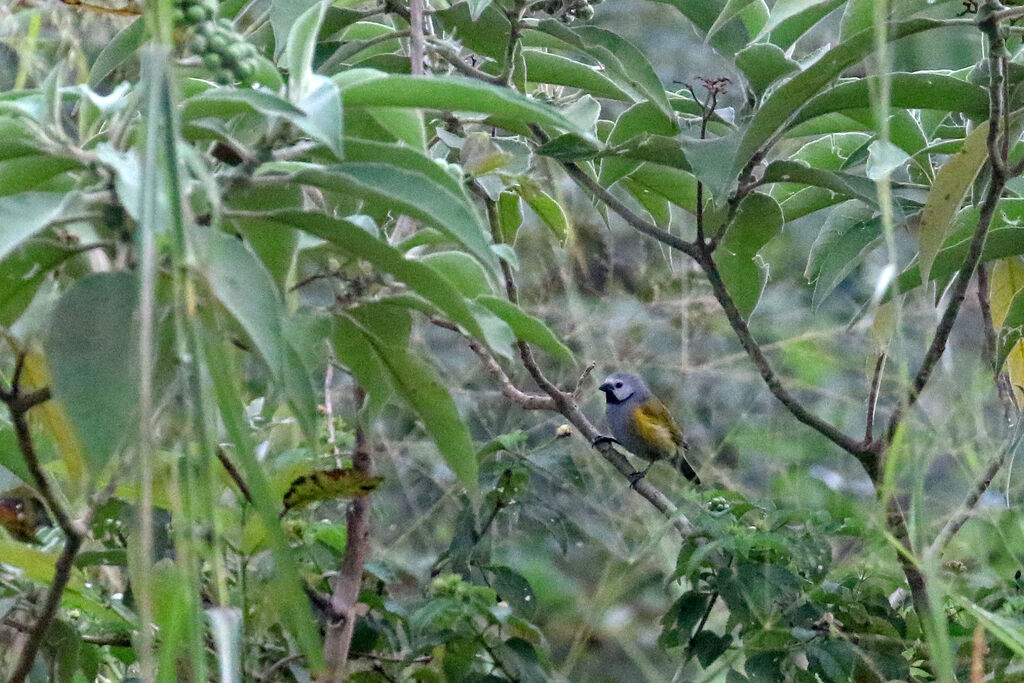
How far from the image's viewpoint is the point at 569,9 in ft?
4.74

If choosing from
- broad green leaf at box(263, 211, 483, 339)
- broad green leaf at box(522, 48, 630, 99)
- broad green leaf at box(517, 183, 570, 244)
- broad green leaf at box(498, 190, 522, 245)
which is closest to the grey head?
broad green leaf at box(498, 190, 522, 245)

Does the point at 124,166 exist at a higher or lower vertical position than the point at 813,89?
higher

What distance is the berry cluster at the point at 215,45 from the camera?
82 cm

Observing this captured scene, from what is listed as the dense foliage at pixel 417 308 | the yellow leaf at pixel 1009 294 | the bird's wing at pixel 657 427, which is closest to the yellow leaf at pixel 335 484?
the dense foliage at pixel 417 308

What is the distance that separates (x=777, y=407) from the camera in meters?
2.94

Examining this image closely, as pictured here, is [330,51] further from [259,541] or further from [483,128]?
[259,541]

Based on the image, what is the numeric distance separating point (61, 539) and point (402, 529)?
121 centimetres

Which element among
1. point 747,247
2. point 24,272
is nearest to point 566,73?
point 747,247

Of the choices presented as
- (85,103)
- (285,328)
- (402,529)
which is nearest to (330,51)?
(85,103)

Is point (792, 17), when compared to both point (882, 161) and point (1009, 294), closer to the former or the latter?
point (882, 161)

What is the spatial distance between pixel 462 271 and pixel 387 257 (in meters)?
0.15

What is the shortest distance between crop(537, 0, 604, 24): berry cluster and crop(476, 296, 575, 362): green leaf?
0.55m

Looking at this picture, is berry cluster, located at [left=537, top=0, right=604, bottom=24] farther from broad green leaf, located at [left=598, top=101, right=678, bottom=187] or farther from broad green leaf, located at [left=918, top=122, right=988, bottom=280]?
broad green leaf, located at [left=918, top=122, right=988, bottom=280]

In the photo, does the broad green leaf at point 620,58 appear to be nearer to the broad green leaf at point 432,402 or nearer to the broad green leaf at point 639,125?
the broad green leaf at point 639,125
